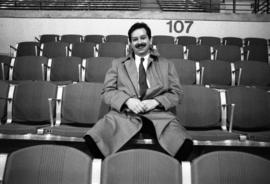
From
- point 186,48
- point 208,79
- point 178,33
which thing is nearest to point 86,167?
point 208,79

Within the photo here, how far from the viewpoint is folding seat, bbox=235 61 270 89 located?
2.48 meters

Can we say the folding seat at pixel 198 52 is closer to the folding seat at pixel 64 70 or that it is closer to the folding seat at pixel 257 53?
the folding seat at pixel 257 53

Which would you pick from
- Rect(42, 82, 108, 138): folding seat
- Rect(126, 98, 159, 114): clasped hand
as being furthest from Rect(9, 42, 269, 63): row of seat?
Rect(126, 98, 159, 114): clasped hand

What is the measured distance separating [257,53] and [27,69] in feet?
8.49

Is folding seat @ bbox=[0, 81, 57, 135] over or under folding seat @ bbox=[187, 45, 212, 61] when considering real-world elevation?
under

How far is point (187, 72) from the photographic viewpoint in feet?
7.89

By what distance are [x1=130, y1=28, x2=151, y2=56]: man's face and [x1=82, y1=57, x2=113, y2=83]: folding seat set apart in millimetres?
843

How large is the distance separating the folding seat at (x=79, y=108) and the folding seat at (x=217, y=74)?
1.09 meters

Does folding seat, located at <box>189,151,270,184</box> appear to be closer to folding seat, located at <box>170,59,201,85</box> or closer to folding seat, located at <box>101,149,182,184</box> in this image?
folding seat, located at <box>101,149,182,184</box>

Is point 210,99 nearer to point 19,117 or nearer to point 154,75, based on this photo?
point 154,75

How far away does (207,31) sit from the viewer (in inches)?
184

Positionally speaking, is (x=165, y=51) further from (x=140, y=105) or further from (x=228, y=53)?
(x=140, y=105)

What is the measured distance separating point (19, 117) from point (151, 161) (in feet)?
3.87

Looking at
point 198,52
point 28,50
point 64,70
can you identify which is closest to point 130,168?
point 64,70
